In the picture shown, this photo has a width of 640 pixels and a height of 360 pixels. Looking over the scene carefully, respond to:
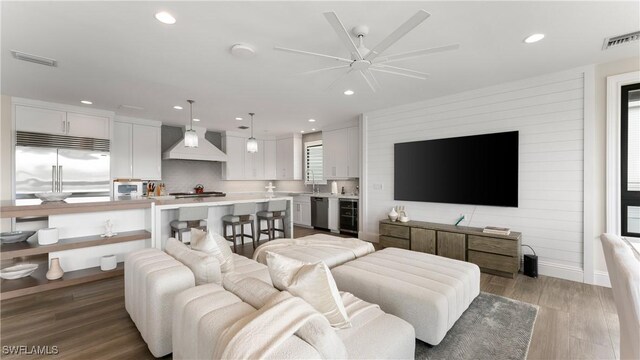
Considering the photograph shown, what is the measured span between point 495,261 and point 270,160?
242 inches

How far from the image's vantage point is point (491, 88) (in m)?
3.82

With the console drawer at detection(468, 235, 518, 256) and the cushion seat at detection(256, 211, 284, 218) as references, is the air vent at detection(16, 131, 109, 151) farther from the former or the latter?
the console drawer at detection(468, 235, 518, 256)

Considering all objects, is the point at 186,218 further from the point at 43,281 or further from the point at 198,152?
the point at 198,152

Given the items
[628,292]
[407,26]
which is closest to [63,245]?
[407,26]

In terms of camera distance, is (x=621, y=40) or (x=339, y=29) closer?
(x=339, y=29)

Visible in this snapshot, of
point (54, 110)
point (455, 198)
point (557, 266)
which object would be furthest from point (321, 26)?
point (54, 110)

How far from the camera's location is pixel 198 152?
19.9 feet

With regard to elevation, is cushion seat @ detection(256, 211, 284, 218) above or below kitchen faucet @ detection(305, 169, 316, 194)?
below

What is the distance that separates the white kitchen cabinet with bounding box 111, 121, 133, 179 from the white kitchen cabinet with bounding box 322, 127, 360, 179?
14.0 feet

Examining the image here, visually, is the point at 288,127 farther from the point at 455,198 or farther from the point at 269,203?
the point at 455,198

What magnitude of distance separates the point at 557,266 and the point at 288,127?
565cm

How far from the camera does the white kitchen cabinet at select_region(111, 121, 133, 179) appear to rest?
5246 millimetres

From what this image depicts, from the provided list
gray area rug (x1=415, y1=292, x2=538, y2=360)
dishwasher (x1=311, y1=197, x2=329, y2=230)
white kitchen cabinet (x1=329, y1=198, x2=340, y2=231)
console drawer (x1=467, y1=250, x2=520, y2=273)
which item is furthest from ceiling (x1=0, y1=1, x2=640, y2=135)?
dishwasher (x1=311, y1=197, x2=329, y2=230)

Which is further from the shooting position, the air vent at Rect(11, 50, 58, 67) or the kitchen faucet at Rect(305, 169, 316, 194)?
the kitchen faucet at Rect(305, 169, 316, 194)
